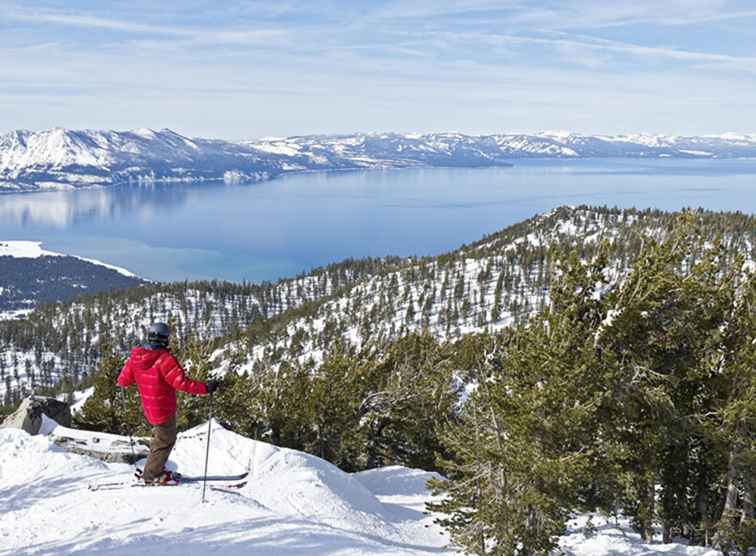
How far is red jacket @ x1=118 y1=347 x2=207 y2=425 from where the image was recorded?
11.2 metres

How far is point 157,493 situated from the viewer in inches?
535

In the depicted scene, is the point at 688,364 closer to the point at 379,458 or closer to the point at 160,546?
the point at 160,546

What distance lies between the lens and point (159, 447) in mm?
13086

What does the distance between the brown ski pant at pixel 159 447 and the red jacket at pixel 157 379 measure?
0.39 metres

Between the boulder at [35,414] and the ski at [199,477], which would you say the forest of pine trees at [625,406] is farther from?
the boulder at [35,414]

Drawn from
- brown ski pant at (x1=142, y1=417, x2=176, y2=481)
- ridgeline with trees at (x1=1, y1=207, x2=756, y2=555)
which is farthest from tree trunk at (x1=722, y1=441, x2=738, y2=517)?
brown ski pant at (x1=142, y1=417, x2=176, y2=481)

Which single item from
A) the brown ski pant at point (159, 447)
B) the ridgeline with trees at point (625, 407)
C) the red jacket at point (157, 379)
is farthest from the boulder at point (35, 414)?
the ridgeline with trees at point (625, 407)

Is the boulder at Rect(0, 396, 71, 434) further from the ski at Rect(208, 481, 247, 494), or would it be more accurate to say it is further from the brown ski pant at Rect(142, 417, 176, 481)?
the brown ski pant at Rect(142, 417, 176, 481)

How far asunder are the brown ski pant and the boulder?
44.0 ft

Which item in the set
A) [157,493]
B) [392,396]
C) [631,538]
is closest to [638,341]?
[631,538]

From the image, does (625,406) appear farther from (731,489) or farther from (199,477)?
(199,477)

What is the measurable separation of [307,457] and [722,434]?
13521 millimetres

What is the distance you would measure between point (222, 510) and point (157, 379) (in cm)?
363

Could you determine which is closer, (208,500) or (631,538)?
(208,500)
